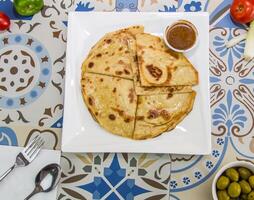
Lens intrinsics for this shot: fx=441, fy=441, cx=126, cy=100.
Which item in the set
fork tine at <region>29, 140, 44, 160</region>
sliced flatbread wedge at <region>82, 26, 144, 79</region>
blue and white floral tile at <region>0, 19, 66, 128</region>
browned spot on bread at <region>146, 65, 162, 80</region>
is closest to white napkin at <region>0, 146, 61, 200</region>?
fork tine at <region>29, 140, 44, 160</region>

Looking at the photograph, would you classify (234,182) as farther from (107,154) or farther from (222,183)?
(107,154)

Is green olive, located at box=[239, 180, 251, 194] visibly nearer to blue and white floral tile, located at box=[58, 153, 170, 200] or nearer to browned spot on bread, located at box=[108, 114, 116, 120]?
blue and white floral tile, located at box=[58, 153, 170, 200]

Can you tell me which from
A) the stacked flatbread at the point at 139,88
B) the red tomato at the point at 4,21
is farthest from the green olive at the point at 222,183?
the red tomato at the point at 4,21

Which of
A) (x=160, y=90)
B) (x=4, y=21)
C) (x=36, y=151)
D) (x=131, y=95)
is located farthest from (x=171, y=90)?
(x=4, y=21)

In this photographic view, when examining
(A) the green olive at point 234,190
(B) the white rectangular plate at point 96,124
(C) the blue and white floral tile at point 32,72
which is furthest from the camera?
(C) the blue and white floral tile at point 32,72

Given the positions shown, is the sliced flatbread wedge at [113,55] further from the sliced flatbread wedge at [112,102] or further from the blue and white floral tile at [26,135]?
the blue and white floral tile at [26,135]

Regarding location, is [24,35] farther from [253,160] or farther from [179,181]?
[253,160]
